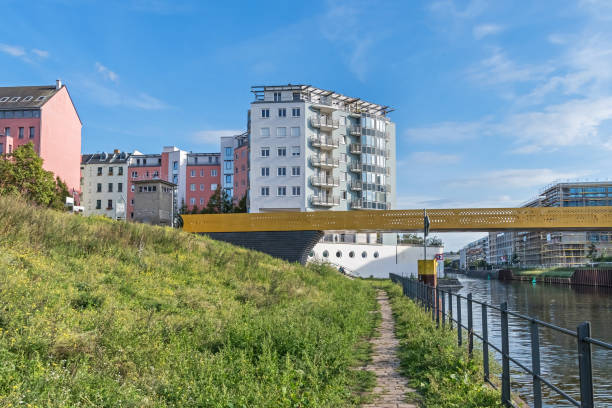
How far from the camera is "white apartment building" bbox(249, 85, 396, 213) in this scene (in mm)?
66625

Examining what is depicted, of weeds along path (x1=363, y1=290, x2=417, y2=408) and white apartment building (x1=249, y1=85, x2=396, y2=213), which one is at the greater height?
white apartment building (x1=249, y1=85, x2=396, y2=213)

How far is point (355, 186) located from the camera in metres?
71.6

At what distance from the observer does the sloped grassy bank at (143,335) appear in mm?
6828

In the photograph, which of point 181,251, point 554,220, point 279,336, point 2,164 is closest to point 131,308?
point 279,336

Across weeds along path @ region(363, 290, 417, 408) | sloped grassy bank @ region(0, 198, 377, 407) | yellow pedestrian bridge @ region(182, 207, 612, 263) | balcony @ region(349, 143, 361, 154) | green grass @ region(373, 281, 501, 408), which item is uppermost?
balcony @ region(349, 143, 361, 154)

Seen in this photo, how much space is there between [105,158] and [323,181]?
50070 mm

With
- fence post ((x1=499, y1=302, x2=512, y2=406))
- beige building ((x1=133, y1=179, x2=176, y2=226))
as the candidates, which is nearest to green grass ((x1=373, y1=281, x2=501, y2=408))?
fence post ((x1=499, y1=302, x2=512, y2=406))

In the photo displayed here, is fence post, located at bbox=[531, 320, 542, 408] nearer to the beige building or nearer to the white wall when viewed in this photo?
the beige building

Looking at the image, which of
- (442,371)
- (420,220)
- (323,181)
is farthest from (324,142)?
(442,371)

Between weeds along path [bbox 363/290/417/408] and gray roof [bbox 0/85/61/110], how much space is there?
209ft

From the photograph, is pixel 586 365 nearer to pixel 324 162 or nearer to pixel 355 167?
pixel 324 162

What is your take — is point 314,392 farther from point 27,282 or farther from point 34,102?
point 34,102

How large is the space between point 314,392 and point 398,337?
256 inches

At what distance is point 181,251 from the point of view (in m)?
22.7
